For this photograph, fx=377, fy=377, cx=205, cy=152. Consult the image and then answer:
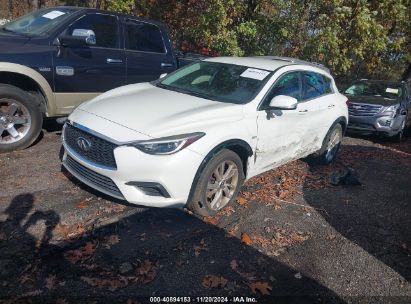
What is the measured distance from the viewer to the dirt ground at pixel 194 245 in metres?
3.12

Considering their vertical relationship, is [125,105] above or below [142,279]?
above

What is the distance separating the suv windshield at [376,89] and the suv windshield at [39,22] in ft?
Result: 26.2

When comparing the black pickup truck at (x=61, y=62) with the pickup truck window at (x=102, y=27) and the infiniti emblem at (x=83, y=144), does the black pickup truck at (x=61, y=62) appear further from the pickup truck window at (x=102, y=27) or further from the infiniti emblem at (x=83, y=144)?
the infiniti emblem at (x=83, y=144)

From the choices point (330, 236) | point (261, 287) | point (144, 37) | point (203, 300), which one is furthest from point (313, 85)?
point (203, 300)

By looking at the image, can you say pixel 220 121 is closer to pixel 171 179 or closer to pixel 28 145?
pixel 171 179

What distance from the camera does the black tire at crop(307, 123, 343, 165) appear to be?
634cm

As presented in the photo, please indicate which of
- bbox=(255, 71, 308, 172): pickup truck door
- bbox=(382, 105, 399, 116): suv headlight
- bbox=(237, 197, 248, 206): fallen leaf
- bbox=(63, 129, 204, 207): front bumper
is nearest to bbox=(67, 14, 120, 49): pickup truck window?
bbox=(63, 129, 204, 207): front bumper

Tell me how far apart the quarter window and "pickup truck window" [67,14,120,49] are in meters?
2.85

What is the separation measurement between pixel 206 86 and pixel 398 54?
39.7 ft

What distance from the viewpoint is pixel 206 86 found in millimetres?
4910

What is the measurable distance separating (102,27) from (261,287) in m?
4.71

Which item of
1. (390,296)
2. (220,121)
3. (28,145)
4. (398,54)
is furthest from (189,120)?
(398,54)

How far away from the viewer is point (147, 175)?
143 inches

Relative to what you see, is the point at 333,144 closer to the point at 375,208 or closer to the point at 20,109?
the point at 375,208
